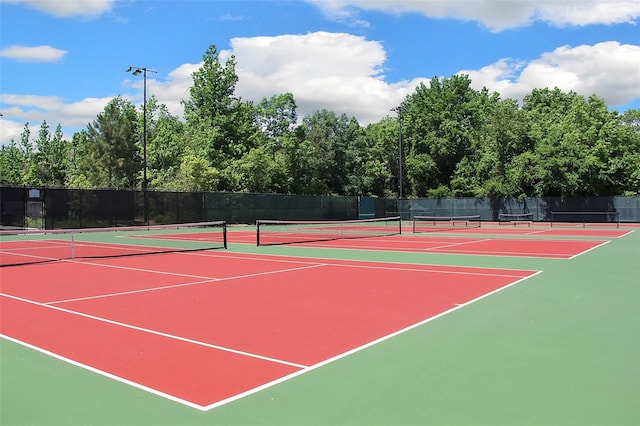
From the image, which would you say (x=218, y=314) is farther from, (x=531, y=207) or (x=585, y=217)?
(x=531, y=207)

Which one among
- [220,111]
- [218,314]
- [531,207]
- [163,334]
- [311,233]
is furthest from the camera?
[220,111]

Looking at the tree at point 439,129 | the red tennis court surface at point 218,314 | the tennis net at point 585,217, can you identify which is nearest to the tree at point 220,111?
the tree at point 439,129

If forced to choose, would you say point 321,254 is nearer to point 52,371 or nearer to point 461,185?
point 52,371

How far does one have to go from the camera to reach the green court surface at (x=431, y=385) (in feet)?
12.0

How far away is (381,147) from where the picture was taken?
197 ft

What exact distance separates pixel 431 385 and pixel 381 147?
186 feet

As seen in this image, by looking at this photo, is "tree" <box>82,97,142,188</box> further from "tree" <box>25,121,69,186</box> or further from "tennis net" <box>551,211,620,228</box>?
"tennis net" <box>551,211,620,228</box>

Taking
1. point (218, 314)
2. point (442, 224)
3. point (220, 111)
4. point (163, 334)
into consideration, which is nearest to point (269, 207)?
point (442, 224)

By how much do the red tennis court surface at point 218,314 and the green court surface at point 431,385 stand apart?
24cm

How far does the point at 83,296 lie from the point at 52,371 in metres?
4.21

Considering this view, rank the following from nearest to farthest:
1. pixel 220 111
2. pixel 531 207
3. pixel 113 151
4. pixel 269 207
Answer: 1. pixel 269 207
2. pixel 531 207
3. pixel 220 111
4. pixel 113 151

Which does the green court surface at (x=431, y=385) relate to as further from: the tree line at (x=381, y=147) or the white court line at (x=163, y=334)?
the tree line at (x=381, y=147)

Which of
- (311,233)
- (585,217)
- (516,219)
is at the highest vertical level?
(585,217)

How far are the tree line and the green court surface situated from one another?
36.7 metres
